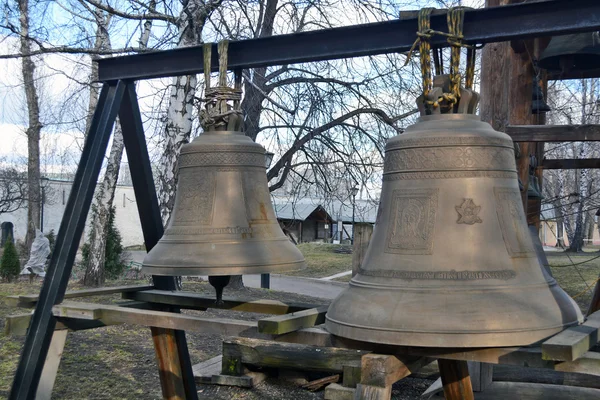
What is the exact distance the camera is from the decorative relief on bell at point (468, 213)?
249cm

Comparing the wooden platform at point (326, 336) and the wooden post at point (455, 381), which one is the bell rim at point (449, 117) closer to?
the wooden platform at point (326, 336)

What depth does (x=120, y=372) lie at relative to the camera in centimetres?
651

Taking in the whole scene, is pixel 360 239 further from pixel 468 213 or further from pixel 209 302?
pixel 468 213

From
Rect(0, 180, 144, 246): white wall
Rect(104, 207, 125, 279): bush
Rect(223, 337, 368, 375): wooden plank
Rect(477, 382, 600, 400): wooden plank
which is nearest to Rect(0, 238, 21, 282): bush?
Rect(104, 207, 125, 279): bush

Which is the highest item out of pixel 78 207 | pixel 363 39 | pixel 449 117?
pixel 363 39

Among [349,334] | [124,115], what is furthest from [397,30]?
[124,115]

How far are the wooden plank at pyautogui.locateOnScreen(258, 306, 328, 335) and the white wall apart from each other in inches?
1422

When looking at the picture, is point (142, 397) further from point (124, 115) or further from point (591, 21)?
point (591, 21)

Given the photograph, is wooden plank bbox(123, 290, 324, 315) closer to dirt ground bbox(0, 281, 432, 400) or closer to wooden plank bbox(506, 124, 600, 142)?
dirt ground bbox(0, 281, 432, 400)

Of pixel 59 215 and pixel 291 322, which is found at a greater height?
pixel 59 215

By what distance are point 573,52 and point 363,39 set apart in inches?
187

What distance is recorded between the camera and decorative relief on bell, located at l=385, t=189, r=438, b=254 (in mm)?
2516

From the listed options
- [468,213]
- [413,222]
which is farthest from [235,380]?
[468,213]

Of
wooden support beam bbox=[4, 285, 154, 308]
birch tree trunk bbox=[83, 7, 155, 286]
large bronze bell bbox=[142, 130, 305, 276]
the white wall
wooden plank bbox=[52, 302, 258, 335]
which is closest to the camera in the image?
wooden plank bbox=[52, 302, 258, 335]
